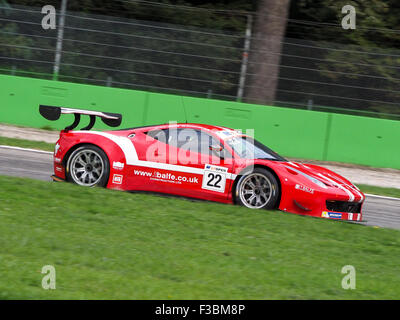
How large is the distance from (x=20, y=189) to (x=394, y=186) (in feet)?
29.4

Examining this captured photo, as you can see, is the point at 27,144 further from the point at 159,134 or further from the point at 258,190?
the point at 258,190

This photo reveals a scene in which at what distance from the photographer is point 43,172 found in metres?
11.5

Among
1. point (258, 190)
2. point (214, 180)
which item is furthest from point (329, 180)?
point (214, 180)

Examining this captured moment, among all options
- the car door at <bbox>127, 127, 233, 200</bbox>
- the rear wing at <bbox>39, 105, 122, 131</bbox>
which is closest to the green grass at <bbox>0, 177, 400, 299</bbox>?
the car door at <bbox>127, 127, 233, 200</bbox>

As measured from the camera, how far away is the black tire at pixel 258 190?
899cm

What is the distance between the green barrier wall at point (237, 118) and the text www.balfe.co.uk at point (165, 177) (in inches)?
274

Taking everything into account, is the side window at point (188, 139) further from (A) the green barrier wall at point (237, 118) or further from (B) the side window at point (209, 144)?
(A) the green barrier wall at point (237, 118)

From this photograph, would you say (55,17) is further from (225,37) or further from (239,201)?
(239,201)

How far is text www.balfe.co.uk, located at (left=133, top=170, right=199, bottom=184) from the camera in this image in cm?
930

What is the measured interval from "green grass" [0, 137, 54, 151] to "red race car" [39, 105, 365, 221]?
4721 millimetres

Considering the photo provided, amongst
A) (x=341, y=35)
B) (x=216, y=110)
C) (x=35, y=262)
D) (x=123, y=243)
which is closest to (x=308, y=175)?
(x=123, y=243)

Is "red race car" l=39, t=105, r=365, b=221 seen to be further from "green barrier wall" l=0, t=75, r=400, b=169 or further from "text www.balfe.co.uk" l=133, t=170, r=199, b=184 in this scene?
"green barrier wall" l=0, t=75, r=400, b=169

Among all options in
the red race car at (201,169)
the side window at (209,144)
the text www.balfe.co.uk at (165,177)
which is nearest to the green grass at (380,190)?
the red race car at (201,169)

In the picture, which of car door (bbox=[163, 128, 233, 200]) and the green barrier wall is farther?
the green barrier wall
